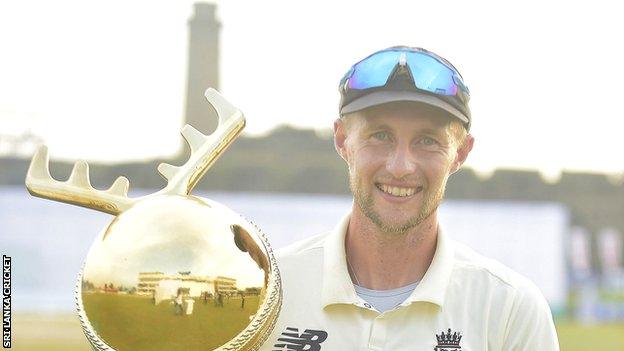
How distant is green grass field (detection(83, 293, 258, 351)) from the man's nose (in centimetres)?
56

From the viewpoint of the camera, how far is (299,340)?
2.46 m

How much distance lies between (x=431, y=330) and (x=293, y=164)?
1480 inches

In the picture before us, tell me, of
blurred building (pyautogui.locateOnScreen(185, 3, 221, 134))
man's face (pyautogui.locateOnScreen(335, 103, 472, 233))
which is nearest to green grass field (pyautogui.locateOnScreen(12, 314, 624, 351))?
man's face (pyautogui.locateOnScreen(335, 103, 472, 233))

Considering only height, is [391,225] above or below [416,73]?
below

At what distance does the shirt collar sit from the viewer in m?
2.47

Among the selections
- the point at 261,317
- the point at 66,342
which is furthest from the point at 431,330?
the point at 66,342

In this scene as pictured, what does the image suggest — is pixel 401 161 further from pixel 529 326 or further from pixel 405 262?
pixel 529 326

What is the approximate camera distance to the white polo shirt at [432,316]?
2.44 meters

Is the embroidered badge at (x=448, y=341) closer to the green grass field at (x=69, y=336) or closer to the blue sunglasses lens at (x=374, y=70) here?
the blue sunglasses lens at (x=374, y=70)

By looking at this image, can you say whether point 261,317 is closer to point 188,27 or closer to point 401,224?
point 401,224

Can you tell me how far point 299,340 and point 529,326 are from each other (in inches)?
20.6

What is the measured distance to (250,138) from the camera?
40.3 metres

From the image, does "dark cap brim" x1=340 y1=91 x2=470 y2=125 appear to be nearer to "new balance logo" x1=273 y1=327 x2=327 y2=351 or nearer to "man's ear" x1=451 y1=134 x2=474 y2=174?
"man's ear" x1=451 y1=134 x2=474 y2=174

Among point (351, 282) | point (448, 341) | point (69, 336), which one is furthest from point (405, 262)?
point (69, 336)
